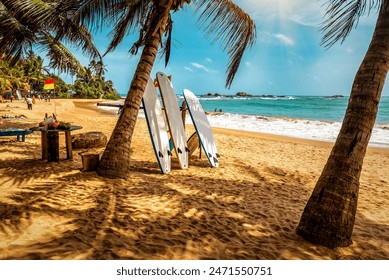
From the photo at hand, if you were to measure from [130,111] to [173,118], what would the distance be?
1.61 m

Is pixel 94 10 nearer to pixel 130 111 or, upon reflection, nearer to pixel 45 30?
pixel 130 111

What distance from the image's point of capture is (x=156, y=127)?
5105 mm

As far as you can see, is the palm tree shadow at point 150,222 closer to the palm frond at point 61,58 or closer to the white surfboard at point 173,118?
the white surfboard at point 173,118

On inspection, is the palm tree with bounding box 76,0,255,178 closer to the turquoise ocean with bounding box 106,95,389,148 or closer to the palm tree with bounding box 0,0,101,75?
the palm tree with bounding box 0,0,101,75

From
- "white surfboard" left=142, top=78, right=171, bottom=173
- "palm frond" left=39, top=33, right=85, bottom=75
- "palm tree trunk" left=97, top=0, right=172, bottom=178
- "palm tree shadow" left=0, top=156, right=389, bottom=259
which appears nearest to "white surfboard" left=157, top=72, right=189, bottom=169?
"white surfboard" left=142, top=78, right=171, bottom=173

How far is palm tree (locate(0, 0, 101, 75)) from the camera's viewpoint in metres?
3.99

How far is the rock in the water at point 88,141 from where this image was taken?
6859 mm

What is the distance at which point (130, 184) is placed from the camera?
402 cm

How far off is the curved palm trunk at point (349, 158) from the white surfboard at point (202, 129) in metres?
3.50

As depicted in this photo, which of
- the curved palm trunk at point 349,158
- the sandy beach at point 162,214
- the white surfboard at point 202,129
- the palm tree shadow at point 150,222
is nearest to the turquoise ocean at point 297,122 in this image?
the white surfboard at point 202,129

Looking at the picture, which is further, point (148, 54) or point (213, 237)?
point (148, 54)

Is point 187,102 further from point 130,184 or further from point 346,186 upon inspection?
point 346,186
